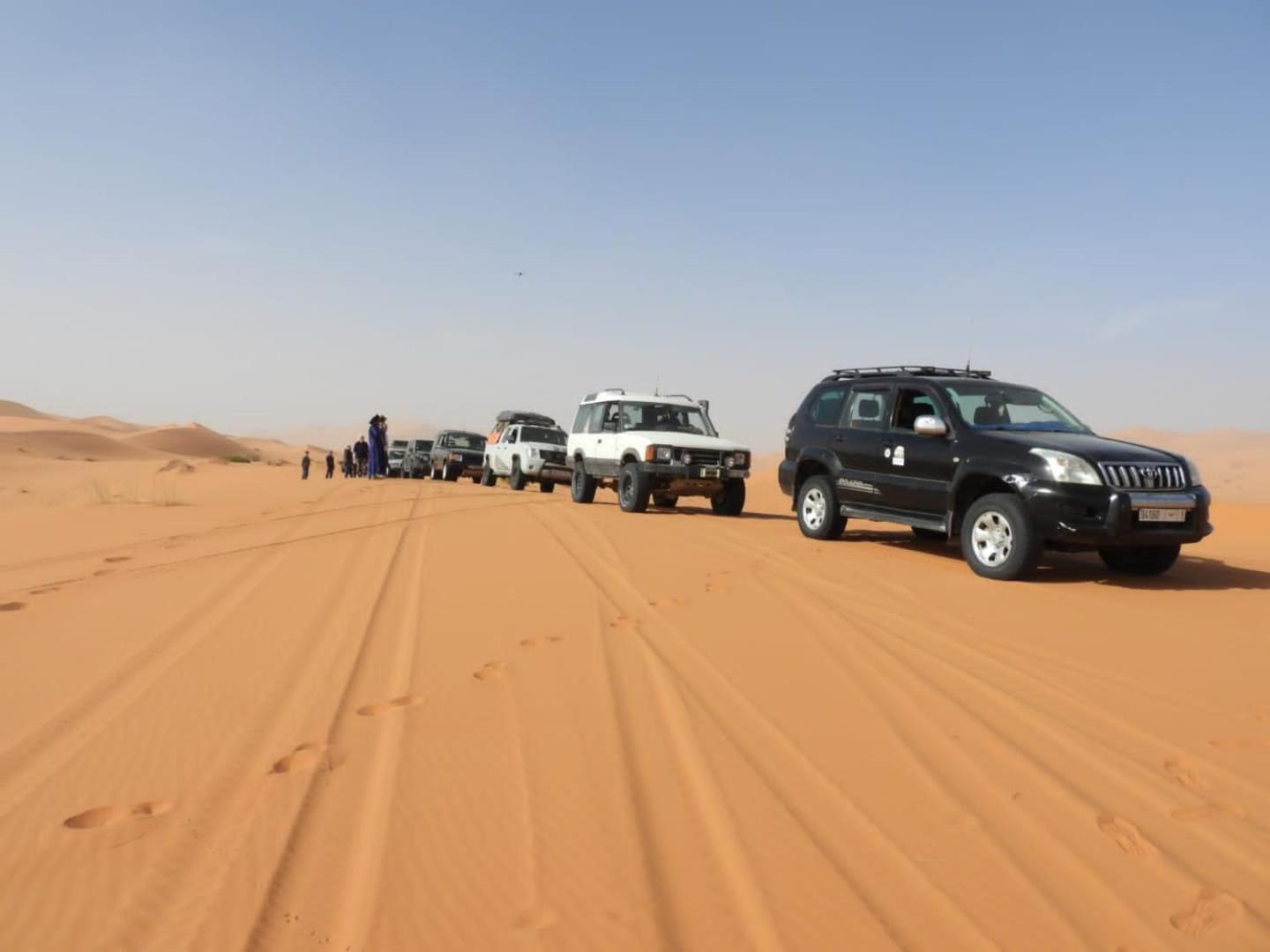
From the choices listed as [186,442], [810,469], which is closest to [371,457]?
[810,469]

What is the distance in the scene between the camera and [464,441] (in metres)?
31.6

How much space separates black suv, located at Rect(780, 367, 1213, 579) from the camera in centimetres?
802

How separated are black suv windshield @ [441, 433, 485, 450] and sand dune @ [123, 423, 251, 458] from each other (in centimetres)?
5310

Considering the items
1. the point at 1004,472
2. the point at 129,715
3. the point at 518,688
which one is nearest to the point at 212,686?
the point at 129,715

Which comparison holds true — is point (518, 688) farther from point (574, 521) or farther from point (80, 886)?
point (574, 521)

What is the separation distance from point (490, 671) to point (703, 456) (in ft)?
32.0

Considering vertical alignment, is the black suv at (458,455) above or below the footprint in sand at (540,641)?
above

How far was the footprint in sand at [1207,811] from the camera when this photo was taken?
3.32 metres

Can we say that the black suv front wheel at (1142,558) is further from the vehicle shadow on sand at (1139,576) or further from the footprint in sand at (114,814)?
the footprint in sand at (114,814)

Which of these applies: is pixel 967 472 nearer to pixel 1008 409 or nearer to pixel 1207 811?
pixel 1008 409

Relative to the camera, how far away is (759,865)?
9.43 feet

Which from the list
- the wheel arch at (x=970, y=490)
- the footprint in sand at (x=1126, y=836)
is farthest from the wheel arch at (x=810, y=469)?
the footprint in sand at (x=1126, y=836)

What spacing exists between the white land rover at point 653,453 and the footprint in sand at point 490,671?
9144 mm

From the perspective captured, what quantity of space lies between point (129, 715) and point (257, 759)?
3.31 ft
